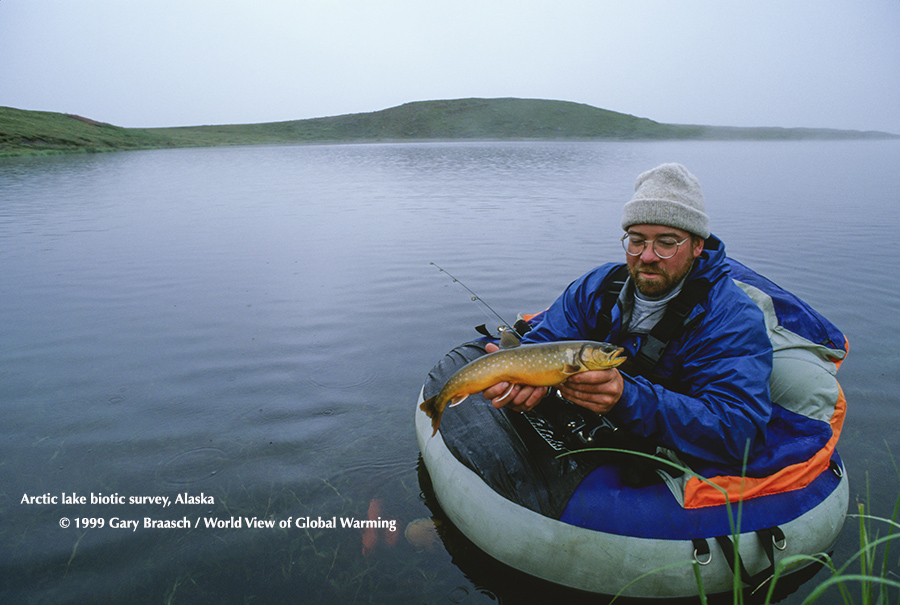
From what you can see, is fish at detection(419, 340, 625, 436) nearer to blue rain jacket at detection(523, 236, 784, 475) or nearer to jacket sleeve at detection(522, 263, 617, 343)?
blue rain jacket at detection(523, 236, 784, 475)

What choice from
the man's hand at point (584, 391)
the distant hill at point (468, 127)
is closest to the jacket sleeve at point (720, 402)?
the man's hand at point (584, 391)

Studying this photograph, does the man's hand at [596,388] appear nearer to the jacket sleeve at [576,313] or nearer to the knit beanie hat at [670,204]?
the jacket sleeve at [576,313]

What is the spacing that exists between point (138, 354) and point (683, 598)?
7074mm

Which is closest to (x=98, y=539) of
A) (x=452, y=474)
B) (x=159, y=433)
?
(x=159, y=433)

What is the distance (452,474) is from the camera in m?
3.72

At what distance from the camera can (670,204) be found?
3451 millimetres

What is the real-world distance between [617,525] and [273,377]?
15.4ft

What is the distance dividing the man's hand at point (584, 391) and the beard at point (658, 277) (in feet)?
3.38

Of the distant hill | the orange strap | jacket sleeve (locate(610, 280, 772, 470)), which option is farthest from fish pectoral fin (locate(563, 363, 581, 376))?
the distant hill

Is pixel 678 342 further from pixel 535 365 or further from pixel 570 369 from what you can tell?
pixel 535 365

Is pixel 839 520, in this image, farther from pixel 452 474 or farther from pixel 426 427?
pixel 426 427

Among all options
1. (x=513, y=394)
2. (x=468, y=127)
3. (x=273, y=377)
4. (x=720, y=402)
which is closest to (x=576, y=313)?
(x=513, y=394)

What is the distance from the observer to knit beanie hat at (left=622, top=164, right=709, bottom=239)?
3.45 m

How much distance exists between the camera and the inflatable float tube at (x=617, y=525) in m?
3.10
